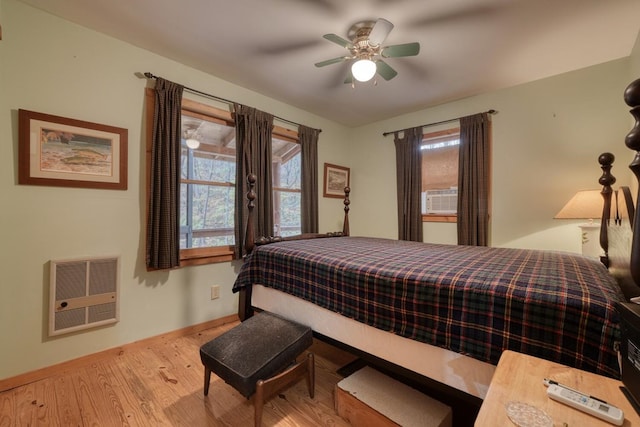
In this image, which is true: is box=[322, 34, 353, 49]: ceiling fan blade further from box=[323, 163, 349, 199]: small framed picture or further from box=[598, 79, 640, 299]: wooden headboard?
box=[323, 163, 349, 199]: small framed picture

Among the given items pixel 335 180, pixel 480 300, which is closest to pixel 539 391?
pixel 480 300

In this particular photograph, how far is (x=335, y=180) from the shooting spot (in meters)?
4.10

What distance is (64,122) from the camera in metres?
1.92

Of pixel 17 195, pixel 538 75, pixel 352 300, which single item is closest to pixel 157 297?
pixel 17 195

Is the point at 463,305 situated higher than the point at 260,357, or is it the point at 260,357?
the point at 463,305

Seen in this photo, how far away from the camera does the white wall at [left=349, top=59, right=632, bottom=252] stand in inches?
93.7

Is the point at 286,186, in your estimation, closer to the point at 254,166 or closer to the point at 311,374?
the point at 254,166

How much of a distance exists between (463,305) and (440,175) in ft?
8.42

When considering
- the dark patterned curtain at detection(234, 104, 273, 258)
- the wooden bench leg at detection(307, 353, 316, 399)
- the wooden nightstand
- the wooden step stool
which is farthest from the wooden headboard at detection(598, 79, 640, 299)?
the dark patterned curtain at detection(234, 104, 273, 258)

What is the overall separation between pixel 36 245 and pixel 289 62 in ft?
7.92

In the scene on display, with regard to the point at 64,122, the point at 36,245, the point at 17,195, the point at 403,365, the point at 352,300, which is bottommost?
the point at 403,365

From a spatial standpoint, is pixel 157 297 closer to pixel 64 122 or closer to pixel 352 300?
pixel 64 122

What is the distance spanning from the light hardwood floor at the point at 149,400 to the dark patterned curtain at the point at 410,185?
6.62 feet

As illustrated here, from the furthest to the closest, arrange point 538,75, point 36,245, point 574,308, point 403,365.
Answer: point 538,75, point 36,245, point 403,365, point 574,308
